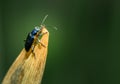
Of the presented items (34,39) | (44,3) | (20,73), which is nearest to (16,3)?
(44,3)

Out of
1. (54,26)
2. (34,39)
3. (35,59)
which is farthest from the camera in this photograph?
(54,26)

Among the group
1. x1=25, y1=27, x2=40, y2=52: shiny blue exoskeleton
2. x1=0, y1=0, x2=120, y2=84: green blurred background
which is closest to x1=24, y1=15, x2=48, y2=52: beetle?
x1=25, y1=27, x2=40, y2=52: shiny blue exoskeleton

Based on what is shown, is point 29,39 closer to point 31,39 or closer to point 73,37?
point 31,39

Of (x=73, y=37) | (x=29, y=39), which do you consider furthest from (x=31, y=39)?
(x=73, y=37)

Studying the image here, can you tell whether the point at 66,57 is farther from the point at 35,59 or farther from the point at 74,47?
the point at 35,59

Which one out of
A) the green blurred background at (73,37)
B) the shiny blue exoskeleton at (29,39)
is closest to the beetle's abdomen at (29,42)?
the shiny blue exoskeleton at (29,39)

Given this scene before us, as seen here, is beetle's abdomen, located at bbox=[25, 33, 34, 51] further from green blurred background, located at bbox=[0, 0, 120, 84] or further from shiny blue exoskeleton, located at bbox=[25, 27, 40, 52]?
green blurred background, located at bbox=[0, 0, 120, 84]

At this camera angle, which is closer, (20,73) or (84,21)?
(20,73)

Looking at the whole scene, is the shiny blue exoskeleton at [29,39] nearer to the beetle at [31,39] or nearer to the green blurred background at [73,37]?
the beetle at [31,39]
